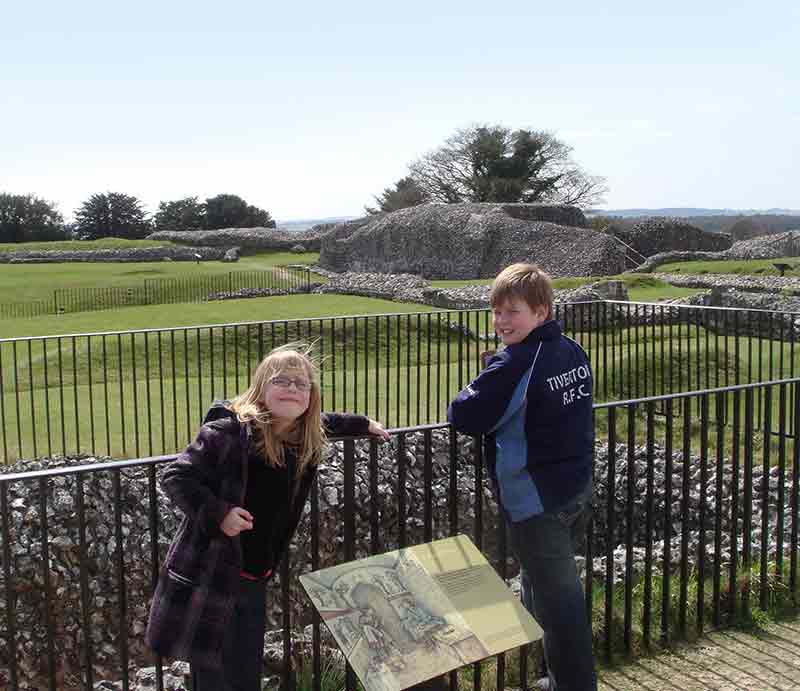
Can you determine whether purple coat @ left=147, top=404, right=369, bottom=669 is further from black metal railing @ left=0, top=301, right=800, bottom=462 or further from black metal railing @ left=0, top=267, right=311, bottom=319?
black metal railing @ left=0, top=267, right=311, bottom=319

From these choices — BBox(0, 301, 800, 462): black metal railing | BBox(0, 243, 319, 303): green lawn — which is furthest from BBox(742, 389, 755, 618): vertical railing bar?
BBox(0, 243, 319, 303): green lawn

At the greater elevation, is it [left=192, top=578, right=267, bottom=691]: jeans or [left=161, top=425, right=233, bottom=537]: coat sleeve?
[left=161, top=425, right=233, bottom=537]: coat sleeve

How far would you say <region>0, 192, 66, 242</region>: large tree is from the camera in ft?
200

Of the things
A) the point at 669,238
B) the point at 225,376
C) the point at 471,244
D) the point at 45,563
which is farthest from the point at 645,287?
the point at 45,563

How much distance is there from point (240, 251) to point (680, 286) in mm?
28986

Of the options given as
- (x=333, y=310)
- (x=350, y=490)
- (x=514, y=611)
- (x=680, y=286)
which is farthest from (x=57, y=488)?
(x=680, y=286)

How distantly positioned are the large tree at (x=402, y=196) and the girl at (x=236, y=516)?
64510 mm

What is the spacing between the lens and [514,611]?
295 centimetres

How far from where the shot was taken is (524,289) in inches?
124

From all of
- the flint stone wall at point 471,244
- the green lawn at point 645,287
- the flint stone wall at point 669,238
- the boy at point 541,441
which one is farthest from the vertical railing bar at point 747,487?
the flint stone wall at point 669,238

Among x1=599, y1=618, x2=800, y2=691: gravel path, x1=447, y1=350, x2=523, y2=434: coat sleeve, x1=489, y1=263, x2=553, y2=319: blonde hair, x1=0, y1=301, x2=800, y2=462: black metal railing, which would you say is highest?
x1=489, y1=263, x2=553, y2=319: blonde hair

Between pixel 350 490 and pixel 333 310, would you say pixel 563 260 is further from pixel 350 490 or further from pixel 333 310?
pixel 350 490

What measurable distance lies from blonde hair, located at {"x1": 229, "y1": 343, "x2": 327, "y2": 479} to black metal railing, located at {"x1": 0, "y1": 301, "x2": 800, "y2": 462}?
17.6ft

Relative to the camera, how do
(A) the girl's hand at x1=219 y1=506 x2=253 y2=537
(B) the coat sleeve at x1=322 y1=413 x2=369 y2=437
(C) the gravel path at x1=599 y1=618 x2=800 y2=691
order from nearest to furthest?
1. (A) the girl's hand at x1=219 y1=506 x2=253 y2=537
2. (B) the coat sleeve at x1=322 y1=413 x2=369 y2=437
3. (C) the gravel path at x1=599 y1=618 x2=800 y2=691
